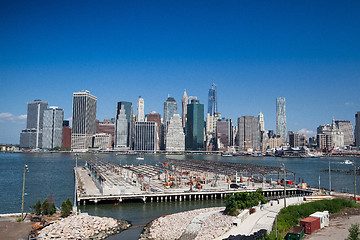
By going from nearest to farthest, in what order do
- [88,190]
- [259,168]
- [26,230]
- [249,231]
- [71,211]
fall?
[249,231], [26,230], [71,211], [88,190], [259,168]

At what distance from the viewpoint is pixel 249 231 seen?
2961 centimetres

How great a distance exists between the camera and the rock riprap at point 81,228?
107 feet

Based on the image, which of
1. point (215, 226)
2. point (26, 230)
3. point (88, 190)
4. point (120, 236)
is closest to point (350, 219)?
point (215, 226)

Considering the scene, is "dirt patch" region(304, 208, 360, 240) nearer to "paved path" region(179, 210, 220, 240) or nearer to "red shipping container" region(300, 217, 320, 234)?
"red shipping container" region(300, 217, 320, 234)

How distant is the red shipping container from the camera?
26753 millimetres

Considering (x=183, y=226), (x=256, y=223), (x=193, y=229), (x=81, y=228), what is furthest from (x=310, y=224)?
(x=81, y=228)

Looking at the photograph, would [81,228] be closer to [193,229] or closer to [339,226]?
[193,229]

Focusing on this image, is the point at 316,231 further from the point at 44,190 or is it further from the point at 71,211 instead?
the point at 44,190

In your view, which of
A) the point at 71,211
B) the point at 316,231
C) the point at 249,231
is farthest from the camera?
the point at 71,211

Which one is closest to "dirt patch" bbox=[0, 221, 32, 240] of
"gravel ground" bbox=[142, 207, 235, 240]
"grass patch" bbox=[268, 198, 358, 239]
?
"gravel ground" bbox=[142, 207, 235, 240]

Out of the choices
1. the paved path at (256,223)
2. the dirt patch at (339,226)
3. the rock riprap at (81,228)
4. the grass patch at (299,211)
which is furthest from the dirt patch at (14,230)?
the dirt patch at (339,226)

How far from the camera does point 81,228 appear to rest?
34781 mm

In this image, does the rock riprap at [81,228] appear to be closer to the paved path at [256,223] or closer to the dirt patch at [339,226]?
the paved path at [256,223]

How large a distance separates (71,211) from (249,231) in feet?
77.5
